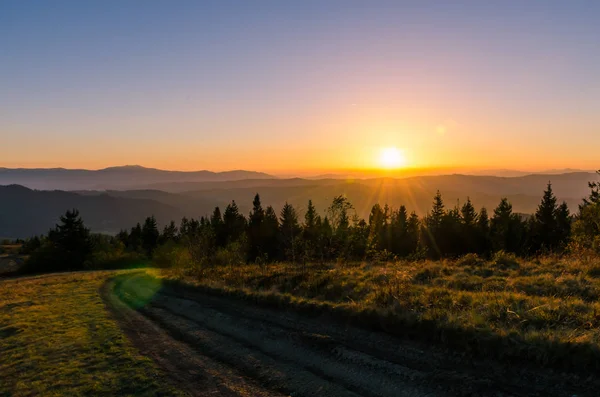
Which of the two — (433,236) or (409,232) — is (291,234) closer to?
(433,236)

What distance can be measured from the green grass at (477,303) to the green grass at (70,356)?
19.3ft

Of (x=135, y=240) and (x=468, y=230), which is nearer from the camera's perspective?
(x=468, y=230)

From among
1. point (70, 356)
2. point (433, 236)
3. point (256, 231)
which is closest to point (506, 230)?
point (433, 236)

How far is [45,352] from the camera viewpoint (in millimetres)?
12883

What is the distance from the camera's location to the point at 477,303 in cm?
1143

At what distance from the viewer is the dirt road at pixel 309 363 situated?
742 cm

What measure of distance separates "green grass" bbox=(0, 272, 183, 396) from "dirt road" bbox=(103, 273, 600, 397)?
0.68 m

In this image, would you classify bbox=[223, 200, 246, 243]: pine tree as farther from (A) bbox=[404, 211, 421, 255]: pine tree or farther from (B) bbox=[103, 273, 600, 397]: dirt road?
(B) bbox=[103, 273, 600, 397]: dirt road

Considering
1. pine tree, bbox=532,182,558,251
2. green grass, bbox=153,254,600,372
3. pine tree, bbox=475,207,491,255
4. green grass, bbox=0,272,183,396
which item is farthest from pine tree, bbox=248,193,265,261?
green grass, bbox=153,254,600,372

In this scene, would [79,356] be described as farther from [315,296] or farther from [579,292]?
[579,292]

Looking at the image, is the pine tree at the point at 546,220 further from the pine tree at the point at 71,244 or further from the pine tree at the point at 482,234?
the pine tree at the point at 71,244

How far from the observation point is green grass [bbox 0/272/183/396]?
31.2 feet

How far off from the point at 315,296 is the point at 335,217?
11.7 metres

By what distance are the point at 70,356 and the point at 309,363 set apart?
26.5 ft
